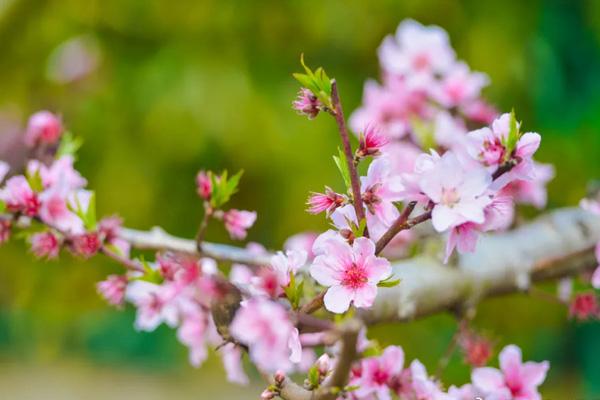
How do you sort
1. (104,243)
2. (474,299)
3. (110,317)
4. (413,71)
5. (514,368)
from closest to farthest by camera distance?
(514,368), (104,243), (474,299), (413,71), (110,317)

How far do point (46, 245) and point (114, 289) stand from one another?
0.22 feet

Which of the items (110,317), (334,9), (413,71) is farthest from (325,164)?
(413,71)

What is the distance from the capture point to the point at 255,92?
9.21 feet

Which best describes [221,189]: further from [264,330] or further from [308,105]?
[264,330]

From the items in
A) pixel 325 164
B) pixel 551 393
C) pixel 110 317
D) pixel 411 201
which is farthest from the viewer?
pixel 110 317

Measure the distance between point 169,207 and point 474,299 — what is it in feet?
7.07

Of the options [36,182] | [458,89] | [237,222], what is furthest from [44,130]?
[458,89]

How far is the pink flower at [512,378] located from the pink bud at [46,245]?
0.35 metres

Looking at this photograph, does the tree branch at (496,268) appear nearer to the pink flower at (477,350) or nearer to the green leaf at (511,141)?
the pink flower at (477,350)

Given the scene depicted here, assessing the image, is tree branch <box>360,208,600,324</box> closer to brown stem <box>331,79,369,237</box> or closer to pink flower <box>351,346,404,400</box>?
pink flower <box>351,346,404,400</box>

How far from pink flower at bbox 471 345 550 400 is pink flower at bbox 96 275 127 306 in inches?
11.8

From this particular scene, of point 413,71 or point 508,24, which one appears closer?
point 413,71

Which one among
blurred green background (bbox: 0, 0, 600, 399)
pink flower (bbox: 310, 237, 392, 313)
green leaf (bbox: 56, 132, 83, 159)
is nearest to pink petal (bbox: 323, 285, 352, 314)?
pink flower (bbox: 310, 237, 392, 313)

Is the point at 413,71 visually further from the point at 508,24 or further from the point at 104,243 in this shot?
the point at 508,24
